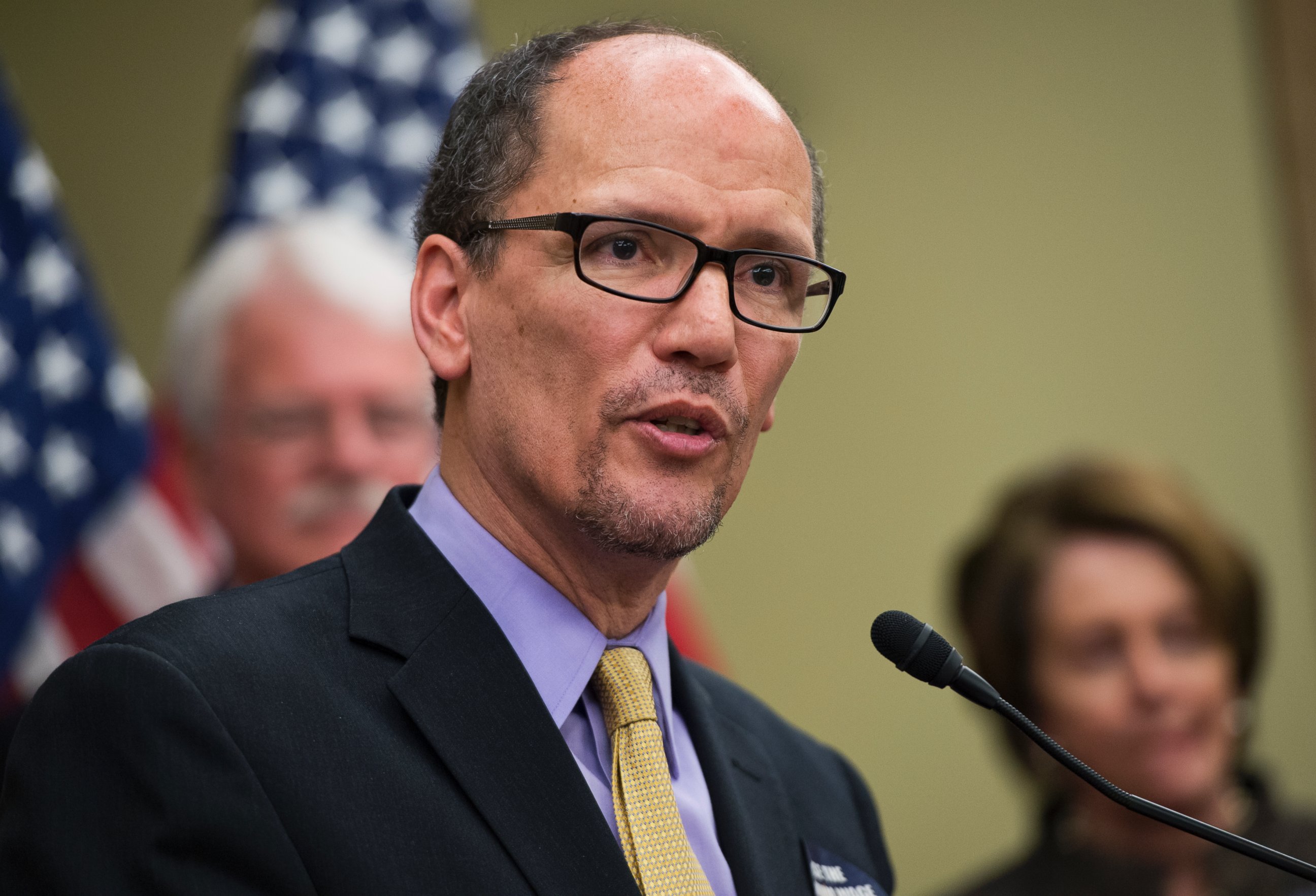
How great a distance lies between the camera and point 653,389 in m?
1.34

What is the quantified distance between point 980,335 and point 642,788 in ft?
12.2

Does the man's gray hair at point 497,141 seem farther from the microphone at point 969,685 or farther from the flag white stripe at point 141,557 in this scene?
the flag white stripe at point 141,557

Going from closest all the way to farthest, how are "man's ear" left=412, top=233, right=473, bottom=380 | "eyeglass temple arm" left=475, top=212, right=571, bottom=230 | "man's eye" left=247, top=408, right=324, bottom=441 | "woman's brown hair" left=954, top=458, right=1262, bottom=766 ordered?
"eyeglass temple arm" left=475, top=212, right=571, bottom=230 → "man's ear" left=412, top=233, right=473, bottom=380 → "man's eye" left=247, top=408, right=324, bottom=441 → "woman's brown hair" left=954, top=458, right=1262, bottom=766

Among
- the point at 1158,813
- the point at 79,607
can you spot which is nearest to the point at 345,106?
the point at 79,607

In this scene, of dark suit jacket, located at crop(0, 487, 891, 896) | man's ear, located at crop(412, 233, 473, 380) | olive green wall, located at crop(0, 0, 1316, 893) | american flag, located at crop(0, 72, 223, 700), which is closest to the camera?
dark suit jacket, located at crop(0, 487, 891, 896)

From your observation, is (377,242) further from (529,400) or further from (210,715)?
(210,715)

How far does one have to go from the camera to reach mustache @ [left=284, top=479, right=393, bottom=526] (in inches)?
117

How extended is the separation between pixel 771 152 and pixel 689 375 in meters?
0.28

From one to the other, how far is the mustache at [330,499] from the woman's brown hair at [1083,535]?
5.07 feet

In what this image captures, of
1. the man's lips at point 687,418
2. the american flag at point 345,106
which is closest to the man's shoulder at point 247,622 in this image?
the man's lips at point 687,418

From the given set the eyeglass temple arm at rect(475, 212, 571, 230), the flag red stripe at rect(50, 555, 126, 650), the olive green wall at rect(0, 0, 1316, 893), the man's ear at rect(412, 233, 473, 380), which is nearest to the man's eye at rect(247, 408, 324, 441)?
the flag red stripe at rect(50, 555, 126, 650)

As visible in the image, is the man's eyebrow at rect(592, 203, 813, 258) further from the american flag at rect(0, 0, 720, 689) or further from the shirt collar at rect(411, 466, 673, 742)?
the american flag at rect(0, 0, 720, 689)

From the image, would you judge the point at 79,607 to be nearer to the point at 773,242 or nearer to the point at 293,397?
the point at 293,397

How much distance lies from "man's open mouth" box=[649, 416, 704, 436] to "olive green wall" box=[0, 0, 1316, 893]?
8.25ft
